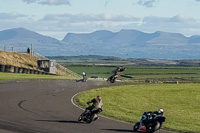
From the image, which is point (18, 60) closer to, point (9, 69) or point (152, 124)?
point (9, 69)

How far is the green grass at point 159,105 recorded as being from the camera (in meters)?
29.7

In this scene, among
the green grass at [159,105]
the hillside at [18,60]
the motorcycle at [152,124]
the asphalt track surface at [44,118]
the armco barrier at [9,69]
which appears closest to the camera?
the motorcycle at [152,124]

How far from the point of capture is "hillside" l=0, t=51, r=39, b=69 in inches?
3142

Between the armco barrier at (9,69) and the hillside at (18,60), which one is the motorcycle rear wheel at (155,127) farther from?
the hillside at (18,60)

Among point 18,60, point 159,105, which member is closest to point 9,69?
point 18,60

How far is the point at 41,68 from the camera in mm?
84875

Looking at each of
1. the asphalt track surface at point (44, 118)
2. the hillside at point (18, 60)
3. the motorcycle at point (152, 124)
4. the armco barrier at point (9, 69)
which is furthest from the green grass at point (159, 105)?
the hillside at point (18, 60)

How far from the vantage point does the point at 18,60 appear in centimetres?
8344

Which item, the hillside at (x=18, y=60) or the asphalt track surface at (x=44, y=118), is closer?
the asphalt track surface at (x=44, y=118)

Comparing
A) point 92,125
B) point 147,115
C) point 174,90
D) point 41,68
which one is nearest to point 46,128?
point 92,125

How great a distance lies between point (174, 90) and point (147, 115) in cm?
3109

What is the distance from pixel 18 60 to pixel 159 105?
4871 cm

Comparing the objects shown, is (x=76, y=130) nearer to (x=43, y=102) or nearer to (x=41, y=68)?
(x=43, y=102)

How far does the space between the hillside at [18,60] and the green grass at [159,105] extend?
119 feet
